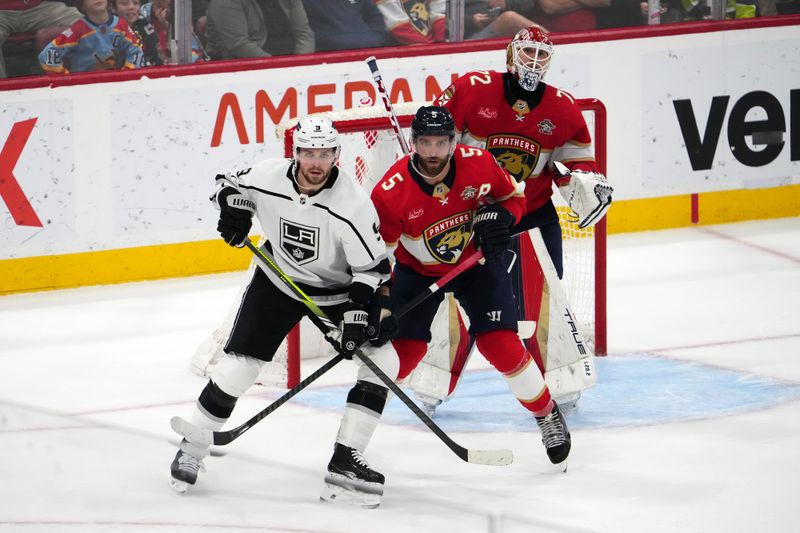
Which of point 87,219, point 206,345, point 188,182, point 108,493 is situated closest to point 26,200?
A: point 87,219

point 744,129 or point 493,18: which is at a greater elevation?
point 493,18

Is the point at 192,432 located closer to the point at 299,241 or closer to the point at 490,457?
the point at 299,241

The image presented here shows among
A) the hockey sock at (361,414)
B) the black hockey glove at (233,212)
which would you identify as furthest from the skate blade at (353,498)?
the black hockey glove at (233,212)

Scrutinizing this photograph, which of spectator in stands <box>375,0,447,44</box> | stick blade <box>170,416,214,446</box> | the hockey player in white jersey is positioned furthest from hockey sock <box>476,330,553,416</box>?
spectator in stands <box>375,0,447,44</box>

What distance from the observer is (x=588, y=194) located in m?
4.44

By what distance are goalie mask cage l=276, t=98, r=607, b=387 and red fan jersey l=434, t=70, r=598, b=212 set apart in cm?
61

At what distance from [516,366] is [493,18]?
3.25 meters

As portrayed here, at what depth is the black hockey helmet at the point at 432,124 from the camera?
384 cm

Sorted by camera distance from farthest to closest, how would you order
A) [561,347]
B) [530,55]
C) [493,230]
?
[561,347], [530,55], [493,230]

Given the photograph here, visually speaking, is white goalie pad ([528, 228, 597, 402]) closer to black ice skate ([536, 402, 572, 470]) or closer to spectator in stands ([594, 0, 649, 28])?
black ice skate ([536, 402, 572, 470])

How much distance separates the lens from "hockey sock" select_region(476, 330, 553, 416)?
3.98 meters

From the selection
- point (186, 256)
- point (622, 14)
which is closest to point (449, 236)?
point (186, 256)

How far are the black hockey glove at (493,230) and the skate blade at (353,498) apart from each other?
74cm

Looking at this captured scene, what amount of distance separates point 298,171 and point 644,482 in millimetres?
1283
